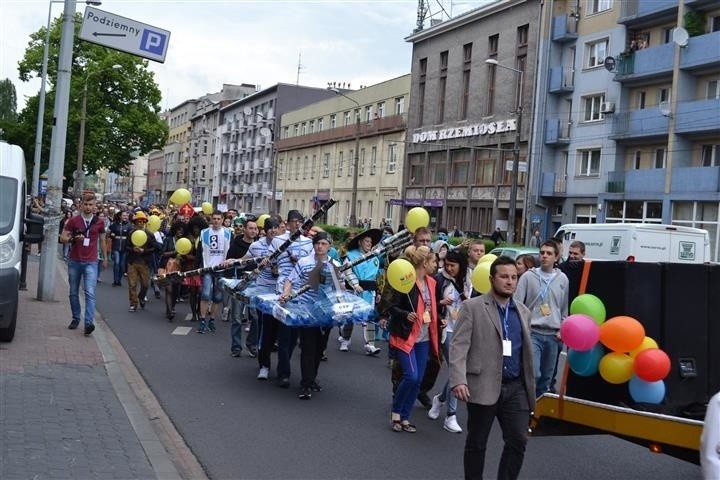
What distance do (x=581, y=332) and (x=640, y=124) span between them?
32.5 m

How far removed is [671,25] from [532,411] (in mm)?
34146

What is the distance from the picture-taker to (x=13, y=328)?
11.5 metres

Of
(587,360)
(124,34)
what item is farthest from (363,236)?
(587,360)

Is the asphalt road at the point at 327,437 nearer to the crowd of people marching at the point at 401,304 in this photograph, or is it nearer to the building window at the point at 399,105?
the crowd of people marching at the point at 401,304

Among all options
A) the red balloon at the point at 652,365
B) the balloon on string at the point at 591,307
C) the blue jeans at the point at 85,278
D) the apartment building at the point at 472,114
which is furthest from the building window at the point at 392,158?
the red balloon at the point at 652,365

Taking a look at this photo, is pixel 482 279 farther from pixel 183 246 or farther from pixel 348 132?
pixel 348 132

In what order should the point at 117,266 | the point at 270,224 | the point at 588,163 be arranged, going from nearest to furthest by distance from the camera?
the point at 270,224, the point at 117,266, the point at 588,163

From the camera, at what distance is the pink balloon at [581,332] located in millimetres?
6227

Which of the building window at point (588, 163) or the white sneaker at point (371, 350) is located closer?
the white sneaker at point (371, 350)

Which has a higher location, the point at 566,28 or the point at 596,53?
A: the point at 566,28

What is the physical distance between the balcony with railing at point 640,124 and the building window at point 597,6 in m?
5.32

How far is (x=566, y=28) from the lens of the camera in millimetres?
41594

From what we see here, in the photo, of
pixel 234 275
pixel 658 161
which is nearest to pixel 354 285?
pixel 234 275

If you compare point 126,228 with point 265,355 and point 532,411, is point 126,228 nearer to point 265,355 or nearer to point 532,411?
point 265,355
